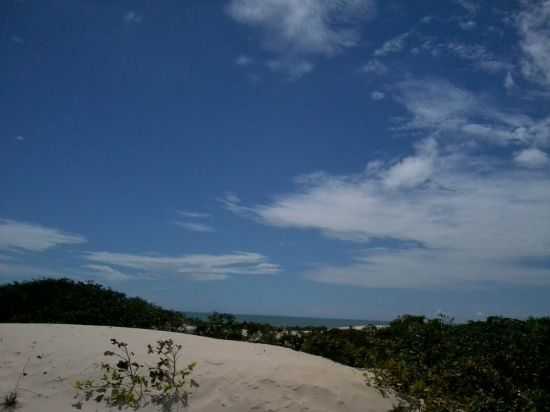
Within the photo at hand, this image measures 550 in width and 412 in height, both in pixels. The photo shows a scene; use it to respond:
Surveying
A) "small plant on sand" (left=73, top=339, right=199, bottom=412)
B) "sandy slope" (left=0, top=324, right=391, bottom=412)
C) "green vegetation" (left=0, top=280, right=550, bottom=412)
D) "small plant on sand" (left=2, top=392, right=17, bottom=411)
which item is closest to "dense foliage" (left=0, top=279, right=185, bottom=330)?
"green vegetation" (left=0, top=280, right=550, bottom=412)

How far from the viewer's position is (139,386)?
24.5ft

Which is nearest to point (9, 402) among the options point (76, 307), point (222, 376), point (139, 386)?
point (139, 386)

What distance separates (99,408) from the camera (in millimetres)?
7062

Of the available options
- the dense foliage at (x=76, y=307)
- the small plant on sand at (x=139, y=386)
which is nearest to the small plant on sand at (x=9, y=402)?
the small plant on sand at (x=139, y=386)

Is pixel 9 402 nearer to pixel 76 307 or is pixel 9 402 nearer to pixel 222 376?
pixel 222 376

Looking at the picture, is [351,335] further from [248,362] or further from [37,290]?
[37,290]

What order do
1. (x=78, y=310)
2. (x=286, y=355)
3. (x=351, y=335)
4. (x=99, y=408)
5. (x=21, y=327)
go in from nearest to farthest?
(x=99, y=408)
(x=286, y=355)
(x=21, y=327)
(x=351, y=335)
(x=78, y=310)

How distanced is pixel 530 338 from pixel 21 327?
1111 centimetres

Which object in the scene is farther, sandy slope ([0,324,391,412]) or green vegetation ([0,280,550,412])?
green vegetation ([0,280,550,412])

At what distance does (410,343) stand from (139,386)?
21.8 feet

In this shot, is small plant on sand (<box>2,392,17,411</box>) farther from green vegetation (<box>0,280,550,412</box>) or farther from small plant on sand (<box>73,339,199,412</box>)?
green vegetation (<box>0,280,550,412</box>)

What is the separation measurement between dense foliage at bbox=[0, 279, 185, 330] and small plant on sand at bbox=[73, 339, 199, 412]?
560 cm

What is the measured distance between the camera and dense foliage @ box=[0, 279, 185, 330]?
13875 mm

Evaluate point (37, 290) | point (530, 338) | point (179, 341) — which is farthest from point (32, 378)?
point (530, 338)
